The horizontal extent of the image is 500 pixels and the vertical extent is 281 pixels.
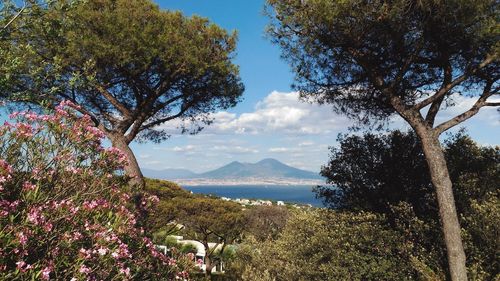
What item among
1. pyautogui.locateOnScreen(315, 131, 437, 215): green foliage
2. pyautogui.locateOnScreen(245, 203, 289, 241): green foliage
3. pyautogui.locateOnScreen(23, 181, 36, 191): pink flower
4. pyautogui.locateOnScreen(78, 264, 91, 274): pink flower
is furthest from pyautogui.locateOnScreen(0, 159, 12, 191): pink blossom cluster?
pyautogui.locateOnScreen(245, 203, 289, 241): green foliage

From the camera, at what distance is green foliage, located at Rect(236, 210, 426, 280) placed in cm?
1012

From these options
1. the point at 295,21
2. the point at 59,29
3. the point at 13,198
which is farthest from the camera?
the point at 295,21

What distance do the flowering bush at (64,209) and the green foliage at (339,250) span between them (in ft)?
19.7

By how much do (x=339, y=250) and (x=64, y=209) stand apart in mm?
8013

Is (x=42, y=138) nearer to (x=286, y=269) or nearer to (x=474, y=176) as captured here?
(x=286, y=269)

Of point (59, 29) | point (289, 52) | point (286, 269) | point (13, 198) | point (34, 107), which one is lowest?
point (286, 269)

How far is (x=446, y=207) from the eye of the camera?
8844 millimetres

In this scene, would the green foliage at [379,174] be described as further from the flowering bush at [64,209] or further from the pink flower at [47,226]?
the pink flower at [47,226]

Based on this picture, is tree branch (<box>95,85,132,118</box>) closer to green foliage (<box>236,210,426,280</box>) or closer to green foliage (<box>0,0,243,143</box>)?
green foliage (<box>0,0,243,143</box>)

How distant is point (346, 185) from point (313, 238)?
2895mm

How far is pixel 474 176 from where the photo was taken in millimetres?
11328

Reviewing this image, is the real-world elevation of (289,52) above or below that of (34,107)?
above

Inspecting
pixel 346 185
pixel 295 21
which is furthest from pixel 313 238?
pixel 295 21

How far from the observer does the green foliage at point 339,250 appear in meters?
10.1
